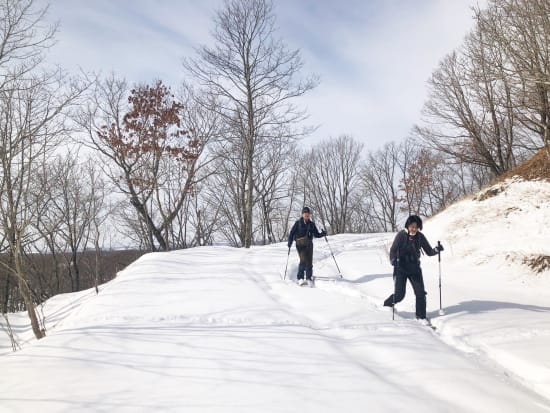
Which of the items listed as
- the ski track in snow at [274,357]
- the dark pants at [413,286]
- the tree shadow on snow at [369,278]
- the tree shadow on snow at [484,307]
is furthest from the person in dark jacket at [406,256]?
the tree shadow on snow at [369,278]

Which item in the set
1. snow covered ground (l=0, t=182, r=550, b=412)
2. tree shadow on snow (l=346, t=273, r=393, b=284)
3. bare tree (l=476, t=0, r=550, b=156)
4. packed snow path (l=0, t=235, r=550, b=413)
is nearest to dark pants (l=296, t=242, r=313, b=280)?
snow covered ground (l=0, t=182, r=550, b=412)

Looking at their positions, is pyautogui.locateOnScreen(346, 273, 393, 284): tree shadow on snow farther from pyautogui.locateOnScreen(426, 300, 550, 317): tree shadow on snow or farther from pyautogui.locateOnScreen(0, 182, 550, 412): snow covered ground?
pyautogui.locateOnScreen(426, 300, 550, 317): tree shadow on snow

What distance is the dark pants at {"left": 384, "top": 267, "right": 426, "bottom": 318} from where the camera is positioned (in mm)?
6176

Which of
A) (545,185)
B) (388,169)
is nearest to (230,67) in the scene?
(545,185)

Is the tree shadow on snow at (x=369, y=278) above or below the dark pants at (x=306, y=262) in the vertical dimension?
below

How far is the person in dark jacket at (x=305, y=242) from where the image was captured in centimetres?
905

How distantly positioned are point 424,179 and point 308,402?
137ft

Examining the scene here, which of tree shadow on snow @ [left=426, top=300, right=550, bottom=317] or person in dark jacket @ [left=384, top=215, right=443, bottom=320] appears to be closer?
tree shadow on snow @ [left=426, top=300, right=550, bottom=317]

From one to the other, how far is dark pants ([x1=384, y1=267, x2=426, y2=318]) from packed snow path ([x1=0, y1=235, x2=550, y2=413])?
29 centimetres

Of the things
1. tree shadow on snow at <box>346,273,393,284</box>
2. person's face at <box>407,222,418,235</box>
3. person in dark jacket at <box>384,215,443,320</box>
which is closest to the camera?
person in dark jacket at <box>384,215,443,320</box>

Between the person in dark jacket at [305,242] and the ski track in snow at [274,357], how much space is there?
4.13ft

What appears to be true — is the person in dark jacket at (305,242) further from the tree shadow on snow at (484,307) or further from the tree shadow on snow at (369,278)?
the tree shadow on snow at (484,307)

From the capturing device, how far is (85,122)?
20219 mm

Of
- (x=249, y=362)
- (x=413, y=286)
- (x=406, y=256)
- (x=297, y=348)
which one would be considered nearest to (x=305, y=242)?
(x=406, y=256)
